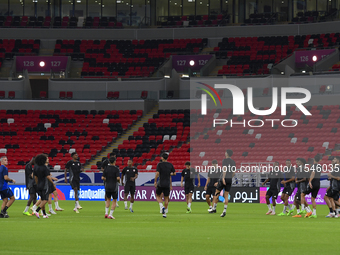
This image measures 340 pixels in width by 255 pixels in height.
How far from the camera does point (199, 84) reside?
44.7 m

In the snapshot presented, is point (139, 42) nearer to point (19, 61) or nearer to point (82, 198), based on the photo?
point (19, 61)

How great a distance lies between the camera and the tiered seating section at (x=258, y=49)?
1901 inches

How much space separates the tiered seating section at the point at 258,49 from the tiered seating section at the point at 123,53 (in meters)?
2.98

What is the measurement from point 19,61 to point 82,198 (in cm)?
2439

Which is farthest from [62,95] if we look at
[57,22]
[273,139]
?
[273,139]

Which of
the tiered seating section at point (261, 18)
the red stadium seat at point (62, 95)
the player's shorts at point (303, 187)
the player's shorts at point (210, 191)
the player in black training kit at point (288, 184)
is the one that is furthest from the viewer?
the tiered seating section at point (261, 18)

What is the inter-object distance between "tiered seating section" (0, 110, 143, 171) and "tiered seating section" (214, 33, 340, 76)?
9.91 metres

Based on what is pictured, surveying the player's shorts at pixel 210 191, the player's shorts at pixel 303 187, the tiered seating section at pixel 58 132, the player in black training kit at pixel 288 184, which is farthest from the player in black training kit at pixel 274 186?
the tiered seating section at pixel 58 132

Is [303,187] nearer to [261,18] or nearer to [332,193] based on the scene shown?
[332,193]

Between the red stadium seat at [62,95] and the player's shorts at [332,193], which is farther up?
the red stadium seat at [62,95]

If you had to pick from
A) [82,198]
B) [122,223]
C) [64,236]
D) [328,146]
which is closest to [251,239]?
[64,236]

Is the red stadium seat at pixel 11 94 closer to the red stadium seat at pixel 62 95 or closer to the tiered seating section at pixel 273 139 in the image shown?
the red stadium seat at pixel 62 95

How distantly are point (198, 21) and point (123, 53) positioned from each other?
8526 mm

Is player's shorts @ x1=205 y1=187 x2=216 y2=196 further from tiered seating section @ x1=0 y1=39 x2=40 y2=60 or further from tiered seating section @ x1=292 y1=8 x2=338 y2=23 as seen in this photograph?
tiered seating section @ x1=292 y1=8 x2=338 y2=23
